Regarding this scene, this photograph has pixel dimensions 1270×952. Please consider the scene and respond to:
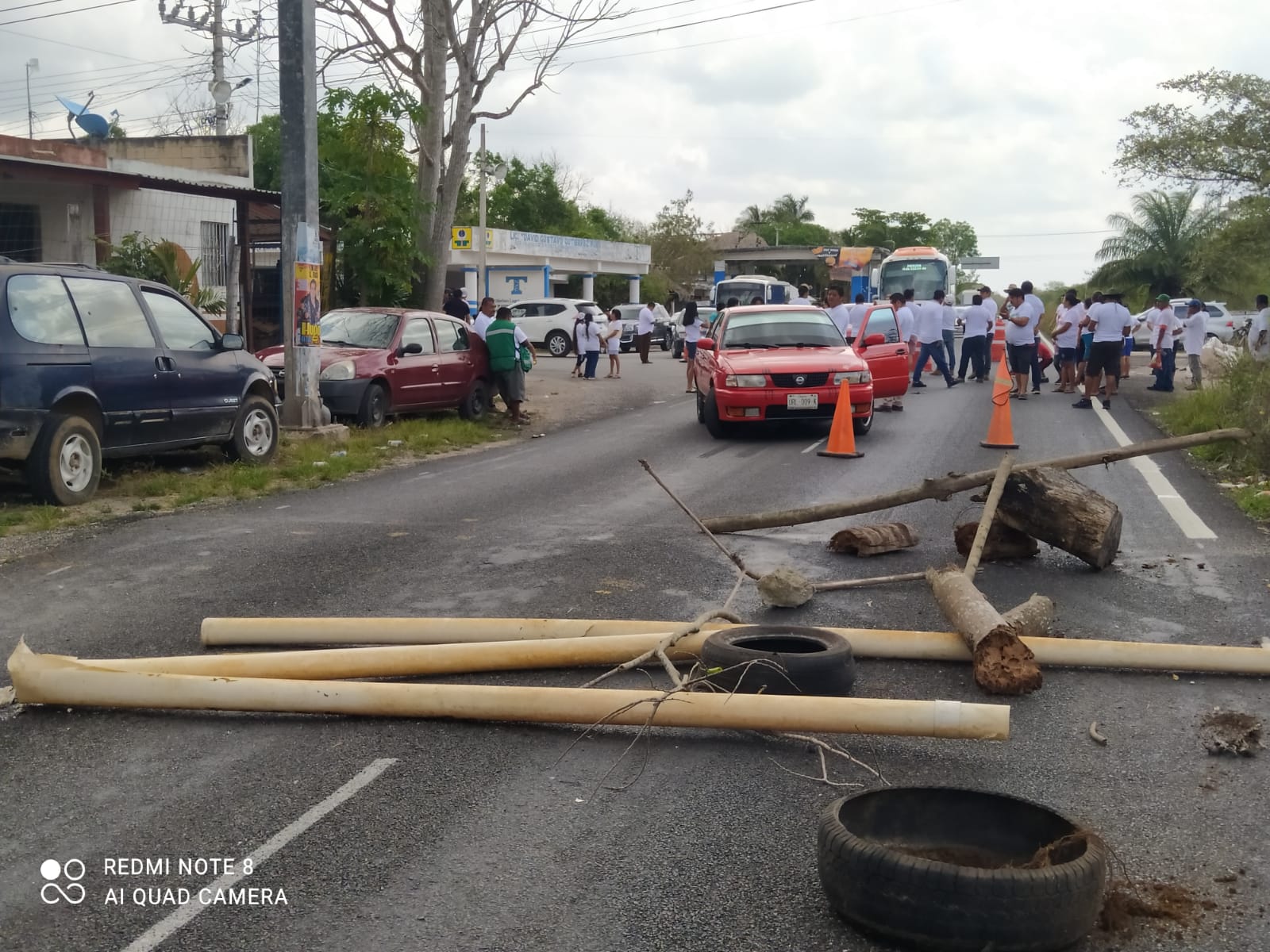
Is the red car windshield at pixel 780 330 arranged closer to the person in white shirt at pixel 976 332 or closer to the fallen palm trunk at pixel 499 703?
the person in white shirt at pixel 976 332

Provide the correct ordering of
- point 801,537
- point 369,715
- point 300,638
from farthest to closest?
1. point 801,537
2. point 300,638
3. point 369,715

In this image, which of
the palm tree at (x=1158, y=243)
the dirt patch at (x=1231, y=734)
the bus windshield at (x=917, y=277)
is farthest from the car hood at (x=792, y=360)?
the palm tree at (x=1158, y=243)

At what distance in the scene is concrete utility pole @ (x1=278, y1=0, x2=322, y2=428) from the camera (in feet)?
48.6

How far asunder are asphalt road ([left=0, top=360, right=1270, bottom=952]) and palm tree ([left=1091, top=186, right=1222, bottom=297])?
159ft

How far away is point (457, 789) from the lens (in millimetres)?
4543

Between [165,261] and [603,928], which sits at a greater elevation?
[165,261]

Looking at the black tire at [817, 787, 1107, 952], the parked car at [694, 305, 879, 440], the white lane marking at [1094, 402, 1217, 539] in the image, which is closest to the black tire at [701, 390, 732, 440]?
the parked car at [694, 305, 879, 440]

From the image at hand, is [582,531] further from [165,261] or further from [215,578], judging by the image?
[165,261]

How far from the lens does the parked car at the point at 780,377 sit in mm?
Answer: 15594

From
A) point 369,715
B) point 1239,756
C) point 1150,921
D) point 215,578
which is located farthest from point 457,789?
point 215,578

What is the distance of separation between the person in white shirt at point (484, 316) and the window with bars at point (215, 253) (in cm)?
558

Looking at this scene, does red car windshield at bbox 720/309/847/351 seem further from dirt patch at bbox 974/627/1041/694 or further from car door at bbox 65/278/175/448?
dirt patch at bbox 974/627/1041/694

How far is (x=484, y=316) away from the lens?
21625 mm

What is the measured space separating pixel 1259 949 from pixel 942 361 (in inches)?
862
